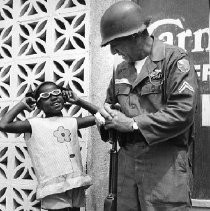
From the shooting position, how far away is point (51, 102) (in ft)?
13.0

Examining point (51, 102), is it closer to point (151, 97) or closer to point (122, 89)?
point (122, 89)

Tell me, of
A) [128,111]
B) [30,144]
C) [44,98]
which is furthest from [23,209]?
[128,111]

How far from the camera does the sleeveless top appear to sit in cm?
380

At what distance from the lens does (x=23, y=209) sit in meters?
4.73

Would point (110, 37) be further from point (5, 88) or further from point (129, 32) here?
point (5, 88)

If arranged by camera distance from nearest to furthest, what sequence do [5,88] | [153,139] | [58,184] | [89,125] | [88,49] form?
[153,139]
[58,184]
[89,125]
[88,49]
[5,88]

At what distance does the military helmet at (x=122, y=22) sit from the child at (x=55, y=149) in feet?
3.85

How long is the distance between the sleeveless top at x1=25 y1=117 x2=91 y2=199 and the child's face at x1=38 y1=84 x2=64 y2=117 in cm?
8

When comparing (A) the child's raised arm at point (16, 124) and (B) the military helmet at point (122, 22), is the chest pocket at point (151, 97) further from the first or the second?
(A) the child's raised arm at point (16, 124)

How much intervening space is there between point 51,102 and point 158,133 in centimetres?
148

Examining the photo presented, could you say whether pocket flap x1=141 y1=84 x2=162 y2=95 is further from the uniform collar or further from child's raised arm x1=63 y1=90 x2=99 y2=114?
child's raised arm x1=63 y1=90 x2=99 y2=114

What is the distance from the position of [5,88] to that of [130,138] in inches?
95.1

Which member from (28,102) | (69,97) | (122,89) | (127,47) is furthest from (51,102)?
(127,47)

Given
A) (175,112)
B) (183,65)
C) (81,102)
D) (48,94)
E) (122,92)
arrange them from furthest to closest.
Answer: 1. (81,102)
2. (48,94)
3. (122,92)
4. (183,65)
5. (175,112)
